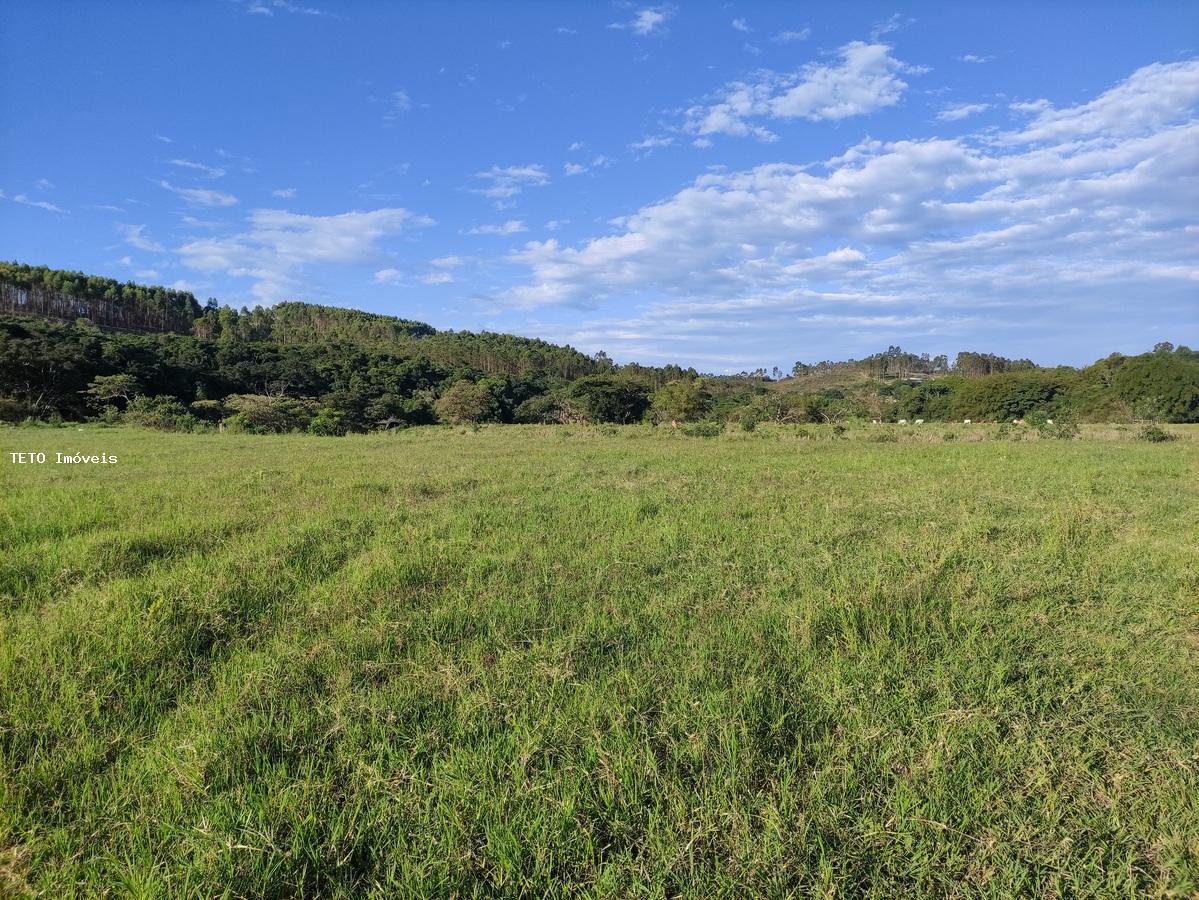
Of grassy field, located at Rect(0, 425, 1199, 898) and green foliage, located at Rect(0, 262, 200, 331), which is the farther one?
green foliage, located at Rect(0, 262, 200, 331)

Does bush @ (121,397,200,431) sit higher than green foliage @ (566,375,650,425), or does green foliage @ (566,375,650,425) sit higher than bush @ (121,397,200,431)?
green foliage @ (566,375,650,425)

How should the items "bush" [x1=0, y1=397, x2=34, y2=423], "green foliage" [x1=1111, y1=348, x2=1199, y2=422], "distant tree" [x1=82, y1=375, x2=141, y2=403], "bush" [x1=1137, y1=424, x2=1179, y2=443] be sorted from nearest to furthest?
"bush" [x1=1137, y1=424, x2=1179, y2=443] < "bush" [x1=0, y1=397, x2=34, y2=423] < "distant tree" [x1=82, y1=375, x2=141, y2=403] < "green foliage" [x1=1111, y1=348, x2=1199, y2=422]

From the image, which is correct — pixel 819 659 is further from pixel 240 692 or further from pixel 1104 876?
pixel 240 692

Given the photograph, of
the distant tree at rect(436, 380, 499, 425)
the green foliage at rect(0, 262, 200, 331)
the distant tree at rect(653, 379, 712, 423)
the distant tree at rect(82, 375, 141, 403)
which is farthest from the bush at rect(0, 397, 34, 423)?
Answer: the green foliage at rect(0, 262, 200, 331)

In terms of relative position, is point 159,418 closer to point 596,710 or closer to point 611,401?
point 596,710

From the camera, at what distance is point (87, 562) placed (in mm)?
4312

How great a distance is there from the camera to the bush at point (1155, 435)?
18.8 m

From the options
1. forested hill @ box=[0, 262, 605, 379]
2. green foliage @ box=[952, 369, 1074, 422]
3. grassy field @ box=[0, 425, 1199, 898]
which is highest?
forested hill @ box=[0, 262, 605, 379]

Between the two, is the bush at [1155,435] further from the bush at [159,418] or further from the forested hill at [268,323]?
the forested hill at [268,323]

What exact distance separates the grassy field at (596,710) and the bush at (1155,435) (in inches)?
741

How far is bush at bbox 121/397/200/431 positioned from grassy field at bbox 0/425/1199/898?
27.2m

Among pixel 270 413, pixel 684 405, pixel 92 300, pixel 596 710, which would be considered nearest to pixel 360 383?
pixel 270 413

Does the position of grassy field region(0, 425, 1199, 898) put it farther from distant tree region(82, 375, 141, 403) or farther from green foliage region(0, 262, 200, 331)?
green foliage region(0, 262, 200, 331)

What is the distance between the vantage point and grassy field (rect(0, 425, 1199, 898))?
1766 millimetres
